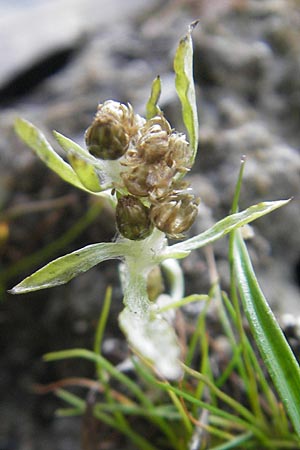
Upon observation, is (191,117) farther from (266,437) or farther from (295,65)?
(295,65)

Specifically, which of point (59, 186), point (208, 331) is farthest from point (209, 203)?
point (59, 186)

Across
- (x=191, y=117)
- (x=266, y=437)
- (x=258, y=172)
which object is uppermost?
(x=258, y=172)

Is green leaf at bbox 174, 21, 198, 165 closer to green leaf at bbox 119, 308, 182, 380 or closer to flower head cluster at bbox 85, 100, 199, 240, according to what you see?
flower head cluster at bbox 85, 100, 199, 240

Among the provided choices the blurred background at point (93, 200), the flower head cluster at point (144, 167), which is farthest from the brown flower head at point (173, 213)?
the blurred background at point (93, 200)

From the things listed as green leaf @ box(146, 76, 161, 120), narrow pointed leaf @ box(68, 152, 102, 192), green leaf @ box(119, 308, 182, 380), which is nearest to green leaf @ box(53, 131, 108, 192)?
narrow pointed leaf @ box(68, 152, 102, 192)

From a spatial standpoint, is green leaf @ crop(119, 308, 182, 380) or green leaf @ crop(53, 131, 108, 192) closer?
green leaf @ crop(53, 131, 108, 192)

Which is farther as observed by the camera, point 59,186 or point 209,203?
point 59,186
